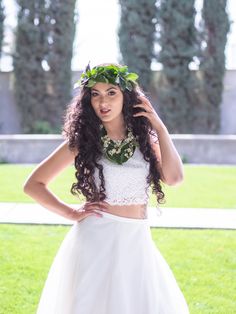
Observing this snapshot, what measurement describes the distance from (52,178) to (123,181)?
1.19 ft

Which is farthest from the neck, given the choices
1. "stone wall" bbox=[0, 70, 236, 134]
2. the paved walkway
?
"stone wall" bbox=[0, 70, 236, 134]

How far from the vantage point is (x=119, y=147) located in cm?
229

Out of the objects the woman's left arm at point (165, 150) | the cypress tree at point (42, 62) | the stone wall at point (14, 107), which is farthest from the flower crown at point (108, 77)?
the stone wall at point (14, 107)

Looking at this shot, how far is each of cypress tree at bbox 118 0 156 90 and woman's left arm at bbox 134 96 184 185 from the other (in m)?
13.6

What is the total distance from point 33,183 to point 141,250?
0.62m

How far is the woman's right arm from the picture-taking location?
2352mm

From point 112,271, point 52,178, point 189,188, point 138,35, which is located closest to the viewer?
point 112,271

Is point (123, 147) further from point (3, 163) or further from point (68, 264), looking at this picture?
point (3, 163)

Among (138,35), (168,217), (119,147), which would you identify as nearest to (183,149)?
(138,35)

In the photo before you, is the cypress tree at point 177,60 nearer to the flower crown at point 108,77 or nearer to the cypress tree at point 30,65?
the cypress tree at point 30,65

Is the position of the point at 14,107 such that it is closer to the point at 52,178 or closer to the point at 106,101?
the point at 52,178

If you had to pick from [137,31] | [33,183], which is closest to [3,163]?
[137,31]

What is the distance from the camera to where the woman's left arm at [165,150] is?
2.34 m

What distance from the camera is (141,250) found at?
2305 mm
